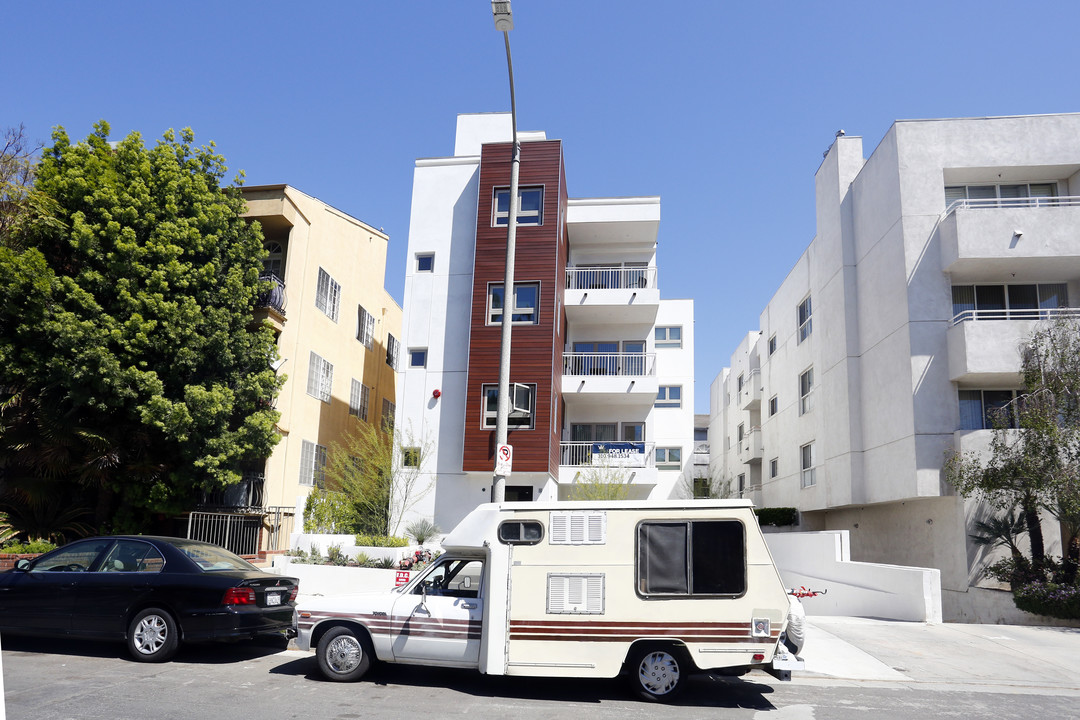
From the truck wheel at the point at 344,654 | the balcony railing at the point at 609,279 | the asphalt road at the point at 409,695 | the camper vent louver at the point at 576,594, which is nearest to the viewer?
the asphalt road at the point at 409,695

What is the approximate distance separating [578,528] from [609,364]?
757 inches

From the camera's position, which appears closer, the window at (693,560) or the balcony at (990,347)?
the window at (693,560)

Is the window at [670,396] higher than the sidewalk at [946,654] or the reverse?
higher

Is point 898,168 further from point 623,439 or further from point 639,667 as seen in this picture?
point 639,667

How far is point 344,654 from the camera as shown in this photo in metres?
9.09

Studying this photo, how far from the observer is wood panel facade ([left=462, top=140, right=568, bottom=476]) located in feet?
75.9

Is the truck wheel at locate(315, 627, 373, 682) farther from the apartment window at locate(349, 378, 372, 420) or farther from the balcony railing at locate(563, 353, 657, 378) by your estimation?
the apartment window at locate(349, 378, 372, 420)

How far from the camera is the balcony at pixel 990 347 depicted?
1889cm

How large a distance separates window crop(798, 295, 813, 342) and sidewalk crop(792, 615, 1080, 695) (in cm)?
1531

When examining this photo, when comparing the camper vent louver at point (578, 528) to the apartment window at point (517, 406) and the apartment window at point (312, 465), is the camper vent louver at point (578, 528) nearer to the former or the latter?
the apartment window at point (517, 406)

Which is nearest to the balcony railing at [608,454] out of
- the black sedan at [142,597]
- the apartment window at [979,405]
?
the apartment window at [979,405]

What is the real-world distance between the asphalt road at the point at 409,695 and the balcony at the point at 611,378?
16.4 metres

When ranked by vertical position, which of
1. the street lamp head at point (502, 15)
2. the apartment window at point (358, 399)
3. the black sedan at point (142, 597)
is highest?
the street lamp head at point (502, 15)

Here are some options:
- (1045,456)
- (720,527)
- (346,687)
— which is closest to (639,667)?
(720,527)
